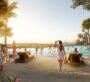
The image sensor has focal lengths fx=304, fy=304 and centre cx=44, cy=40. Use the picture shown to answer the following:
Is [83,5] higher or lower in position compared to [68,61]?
higher

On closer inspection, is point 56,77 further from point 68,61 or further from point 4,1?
point 4,1

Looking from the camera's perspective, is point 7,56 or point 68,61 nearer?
point 68,61

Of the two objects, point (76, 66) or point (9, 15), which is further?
point (9, 15)

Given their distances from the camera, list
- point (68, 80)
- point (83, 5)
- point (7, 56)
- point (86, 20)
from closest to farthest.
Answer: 1. point (68, 80)
2. point (83, 5)
3. point (7, 56)
4. point (86, 20)

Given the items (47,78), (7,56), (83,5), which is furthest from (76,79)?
(7,56)

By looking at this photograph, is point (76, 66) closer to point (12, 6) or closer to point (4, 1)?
point (4, 1)

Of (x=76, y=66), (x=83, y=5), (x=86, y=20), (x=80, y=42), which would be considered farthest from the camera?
(x=80, y=42)

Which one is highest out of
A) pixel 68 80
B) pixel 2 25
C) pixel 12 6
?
pixel 12 6

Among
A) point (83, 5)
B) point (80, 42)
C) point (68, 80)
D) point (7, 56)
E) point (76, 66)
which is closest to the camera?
point (68, 80)

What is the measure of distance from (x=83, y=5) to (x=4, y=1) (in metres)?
A: 7.22

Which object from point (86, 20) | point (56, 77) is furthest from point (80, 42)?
point (56, 77)

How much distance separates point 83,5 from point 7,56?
7699 millimetres

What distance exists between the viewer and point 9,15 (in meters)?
30.9

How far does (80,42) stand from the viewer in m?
84.9
